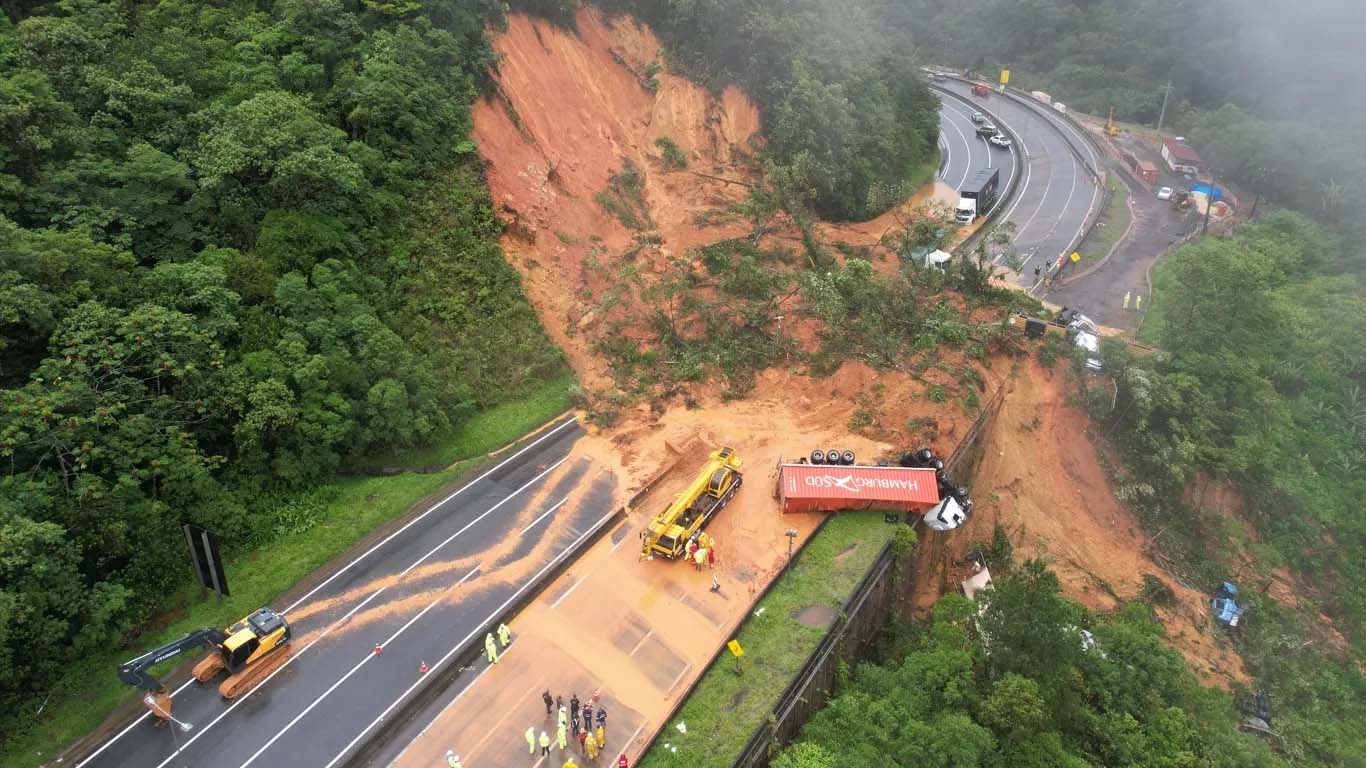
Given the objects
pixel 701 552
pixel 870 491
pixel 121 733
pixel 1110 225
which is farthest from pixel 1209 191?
pixel 121 733

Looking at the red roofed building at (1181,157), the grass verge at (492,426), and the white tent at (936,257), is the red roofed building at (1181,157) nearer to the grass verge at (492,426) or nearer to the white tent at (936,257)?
the white tent at (936,257)

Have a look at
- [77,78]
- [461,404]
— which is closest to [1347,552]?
[461,404]

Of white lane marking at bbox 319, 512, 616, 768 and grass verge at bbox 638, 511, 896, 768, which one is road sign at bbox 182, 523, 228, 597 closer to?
white lane marking at bbox 319, 512, 616, 768

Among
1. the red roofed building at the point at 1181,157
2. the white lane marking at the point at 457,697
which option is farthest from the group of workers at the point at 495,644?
the red roofed building at the point at 1181,157

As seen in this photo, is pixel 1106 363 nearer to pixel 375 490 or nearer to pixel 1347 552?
pixel 1347 552

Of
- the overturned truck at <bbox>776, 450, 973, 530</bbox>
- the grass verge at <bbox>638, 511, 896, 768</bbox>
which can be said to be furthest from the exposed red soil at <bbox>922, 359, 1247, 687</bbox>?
the grass verge at <bbox>638, 511, 896, 768</bbox>
